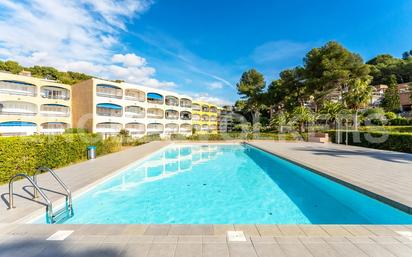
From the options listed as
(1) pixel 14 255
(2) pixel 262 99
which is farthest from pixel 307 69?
(1) pixel 14 255

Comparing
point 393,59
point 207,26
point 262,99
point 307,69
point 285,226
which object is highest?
point 393,59

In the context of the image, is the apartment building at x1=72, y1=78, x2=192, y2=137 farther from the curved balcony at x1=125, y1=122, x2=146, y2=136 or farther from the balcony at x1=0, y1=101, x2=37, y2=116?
the balcony at x1=0, y1=101, x2=37, y2=116

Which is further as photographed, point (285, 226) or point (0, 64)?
point (0, 64)

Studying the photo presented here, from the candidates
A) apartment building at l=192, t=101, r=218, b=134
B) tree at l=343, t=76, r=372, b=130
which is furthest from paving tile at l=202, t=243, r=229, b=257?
apartment building at l=192, t=101, r=218, b=134

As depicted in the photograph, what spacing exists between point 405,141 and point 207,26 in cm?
1921

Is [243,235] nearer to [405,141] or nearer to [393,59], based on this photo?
[405,141]

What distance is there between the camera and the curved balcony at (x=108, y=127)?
30375 millimetres

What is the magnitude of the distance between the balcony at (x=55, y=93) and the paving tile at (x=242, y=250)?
113ft

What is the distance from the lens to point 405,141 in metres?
14.7

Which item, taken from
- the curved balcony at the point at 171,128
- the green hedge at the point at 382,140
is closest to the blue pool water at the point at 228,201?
the green hedge at the point at 382,140

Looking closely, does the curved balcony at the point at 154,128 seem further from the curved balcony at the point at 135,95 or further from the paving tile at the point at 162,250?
the paving tile at the point at 162,250

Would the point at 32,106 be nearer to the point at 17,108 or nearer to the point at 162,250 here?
the point at 17,108

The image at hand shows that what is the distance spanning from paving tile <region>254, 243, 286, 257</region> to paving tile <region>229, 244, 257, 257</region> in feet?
0.25

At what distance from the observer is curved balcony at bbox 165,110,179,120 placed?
142 ft
